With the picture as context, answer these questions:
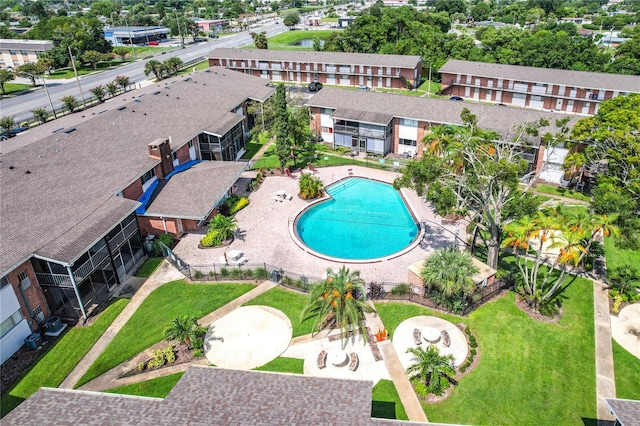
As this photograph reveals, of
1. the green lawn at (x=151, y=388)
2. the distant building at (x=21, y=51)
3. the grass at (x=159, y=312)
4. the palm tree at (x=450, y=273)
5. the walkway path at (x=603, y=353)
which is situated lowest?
the walkway path at (x=603, y=353)

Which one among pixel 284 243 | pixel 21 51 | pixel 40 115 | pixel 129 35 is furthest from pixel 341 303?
pixel 129 35

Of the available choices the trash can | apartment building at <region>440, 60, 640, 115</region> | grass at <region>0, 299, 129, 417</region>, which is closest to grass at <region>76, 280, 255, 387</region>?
grass at <region>0, 299, 129, 417</region>

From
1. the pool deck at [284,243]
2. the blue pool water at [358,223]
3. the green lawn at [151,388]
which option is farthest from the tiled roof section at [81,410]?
the blue pool water at [358,223]

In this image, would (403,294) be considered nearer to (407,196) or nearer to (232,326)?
(232,326)

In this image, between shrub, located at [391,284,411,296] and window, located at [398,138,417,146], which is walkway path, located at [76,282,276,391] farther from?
window, located at [398,138,417,146]

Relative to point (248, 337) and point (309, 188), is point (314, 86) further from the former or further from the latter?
point (248, 337)

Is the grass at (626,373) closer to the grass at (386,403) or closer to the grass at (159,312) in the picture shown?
the grass at (386,403)
